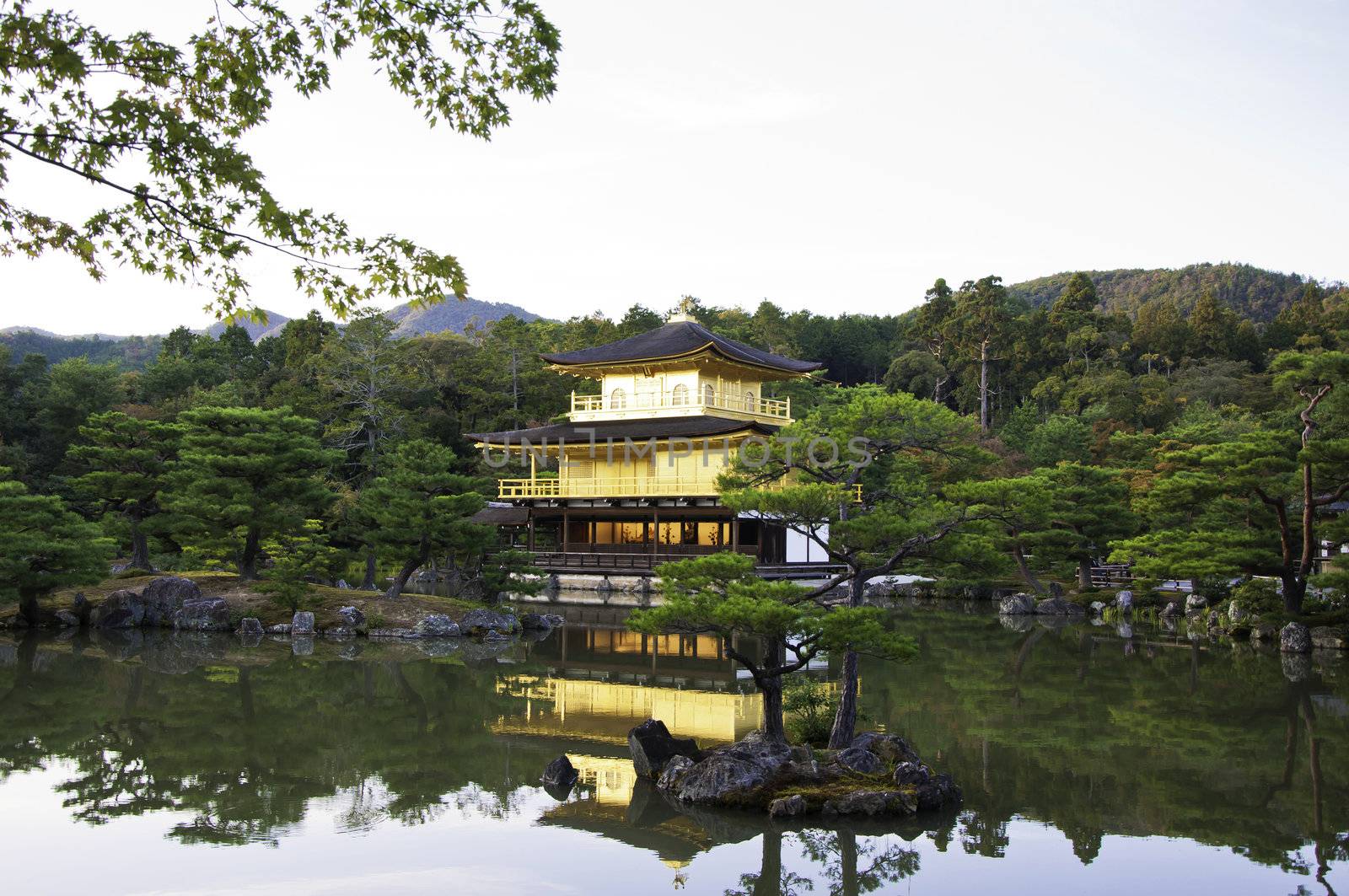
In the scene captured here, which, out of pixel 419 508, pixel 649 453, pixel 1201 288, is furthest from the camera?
pixel 1201 288

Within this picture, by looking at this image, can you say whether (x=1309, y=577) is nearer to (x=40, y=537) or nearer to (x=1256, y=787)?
(x=1256, y=787)

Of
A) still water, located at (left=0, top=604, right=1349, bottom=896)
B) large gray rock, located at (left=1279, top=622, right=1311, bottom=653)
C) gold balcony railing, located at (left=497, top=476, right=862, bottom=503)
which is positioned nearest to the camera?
still water, located at (left=0, top=604, right=1349, bottom=896)

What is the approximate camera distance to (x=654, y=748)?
9211mm

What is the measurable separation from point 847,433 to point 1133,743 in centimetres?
434

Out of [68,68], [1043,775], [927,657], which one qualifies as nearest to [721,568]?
[1043,775]

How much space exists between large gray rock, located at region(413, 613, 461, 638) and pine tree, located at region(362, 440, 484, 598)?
1432 mm

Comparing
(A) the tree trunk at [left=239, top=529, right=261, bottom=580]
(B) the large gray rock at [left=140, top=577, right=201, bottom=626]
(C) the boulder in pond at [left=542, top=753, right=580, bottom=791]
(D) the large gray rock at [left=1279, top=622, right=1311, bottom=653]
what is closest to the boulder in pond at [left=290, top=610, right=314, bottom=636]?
(B) the large gray rock at [left=140, top=577, right=201, bottom=626]

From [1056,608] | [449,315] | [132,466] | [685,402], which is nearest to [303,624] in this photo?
[132,466]

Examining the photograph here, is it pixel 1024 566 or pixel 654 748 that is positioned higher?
pixel 1024 566

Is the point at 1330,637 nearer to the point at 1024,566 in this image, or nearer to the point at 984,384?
the point at 1024,566

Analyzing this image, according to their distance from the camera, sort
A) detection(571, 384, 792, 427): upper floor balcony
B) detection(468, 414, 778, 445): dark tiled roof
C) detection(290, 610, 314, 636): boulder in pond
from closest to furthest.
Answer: detection(290, 610, 314, 636): boulder in pond → detection(468, 414, 778, 445): dark tiled roof → detection(571, 384, 792, 427): upper floor balcony

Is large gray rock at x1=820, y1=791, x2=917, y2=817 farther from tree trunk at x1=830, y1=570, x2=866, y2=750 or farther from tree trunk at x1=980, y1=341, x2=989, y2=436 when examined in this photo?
→ tree trunk at x1=980, y1=341, x2=989, y2=436

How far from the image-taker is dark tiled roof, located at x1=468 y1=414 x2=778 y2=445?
1129 inches

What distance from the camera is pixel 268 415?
2073 cm
